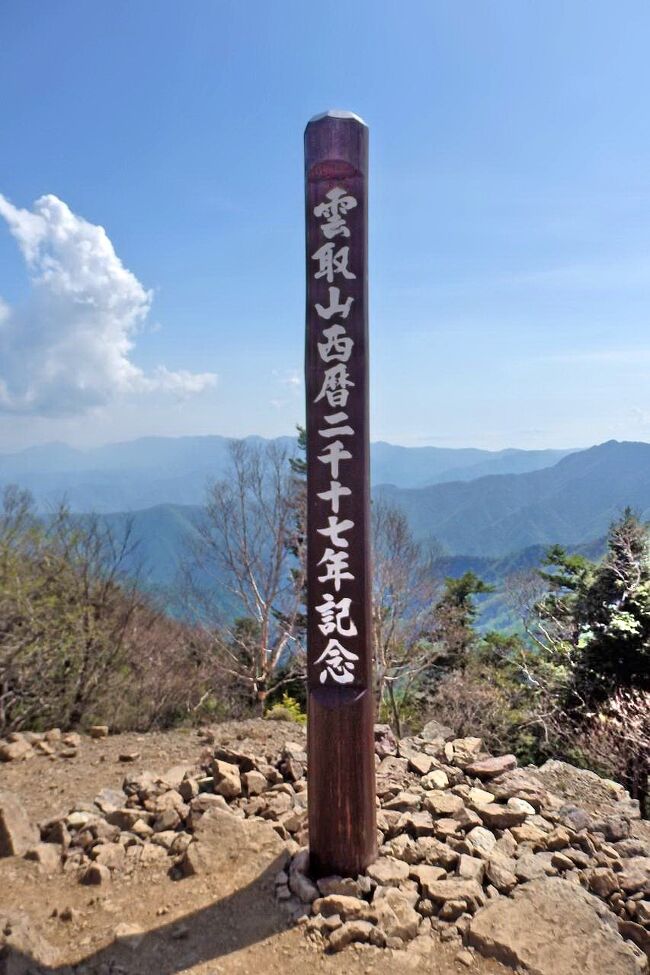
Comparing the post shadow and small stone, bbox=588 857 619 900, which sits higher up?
small stone, bbox=588 857 619 900

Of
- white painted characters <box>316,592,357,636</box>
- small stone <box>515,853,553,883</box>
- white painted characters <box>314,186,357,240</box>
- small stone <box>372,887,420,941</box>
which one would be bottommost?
small stone <box>515,853,553,883</box>

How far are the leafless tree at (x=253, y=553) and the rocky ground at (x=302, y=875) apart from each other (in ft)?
31.0

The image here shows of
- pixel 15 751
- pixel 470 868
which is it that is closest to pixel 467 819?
pixel 470 868

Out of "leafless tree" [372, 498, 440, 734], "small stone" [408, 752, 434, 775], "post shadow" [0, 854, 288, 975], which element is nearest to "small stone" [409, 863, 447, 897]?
"post shadow" [0, 854, 288, 975]

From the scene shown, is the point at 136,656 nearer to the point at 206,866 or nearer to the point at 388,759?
the point at 388,759

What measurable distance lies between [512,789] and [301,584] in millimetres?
12169

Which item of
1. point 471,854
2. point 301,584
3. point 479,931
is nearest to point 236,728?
point 471,854

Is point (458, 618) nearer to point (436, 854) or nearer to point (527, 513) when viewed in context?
point (436, 854)

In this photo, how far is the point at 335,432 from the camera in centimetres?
457

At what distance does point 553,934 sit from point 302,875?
5.77 feet

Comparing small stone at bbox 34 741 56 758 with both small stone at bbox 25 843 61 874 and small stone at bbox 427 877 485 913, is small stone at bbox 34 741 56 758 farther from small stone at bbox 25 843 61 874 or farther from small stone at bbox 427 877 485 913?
small stone at bbox 427 877 485 913

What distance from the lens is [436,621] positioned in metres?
19.1

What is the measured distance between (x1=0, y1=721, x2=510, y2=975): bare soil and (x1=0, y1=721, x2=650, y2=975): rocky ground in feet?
0.04

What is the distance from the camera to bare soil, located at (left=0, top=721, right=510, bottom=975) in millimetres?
3654
